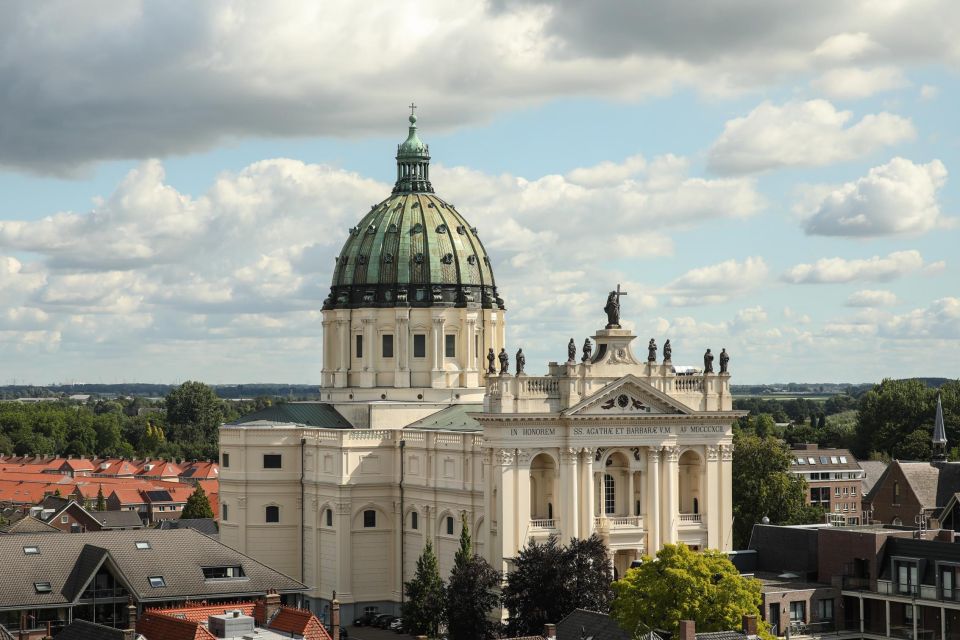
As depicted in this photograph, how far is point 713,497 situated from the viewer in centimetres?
12138

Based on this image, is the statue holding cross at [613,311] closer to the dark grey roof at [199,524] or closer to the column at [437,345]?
the column at [437,345]

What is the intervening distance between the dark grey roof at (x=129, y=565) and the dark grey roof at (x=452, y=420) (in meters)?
28.8

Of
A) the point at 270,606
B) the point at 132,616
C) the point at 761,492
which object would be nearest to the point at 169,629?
the point at 132,616

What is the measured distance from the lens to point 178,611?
85500 millimetres

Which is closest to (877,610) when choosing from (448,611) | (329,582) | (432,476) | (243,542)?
(448,611)

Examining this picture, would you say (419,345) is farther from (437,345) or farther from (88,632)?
(88,632)

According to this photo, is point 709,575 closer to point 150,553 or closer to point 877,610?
point 877,610

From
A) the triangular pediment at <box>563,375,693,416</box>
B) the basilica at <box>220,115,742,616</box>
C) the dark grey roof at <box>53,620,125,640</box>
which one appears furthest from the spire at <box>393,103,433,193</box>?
the dark grey roof at <box>53,620,125,640</box>

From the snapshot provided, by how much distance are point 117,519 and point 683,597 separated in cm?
10034

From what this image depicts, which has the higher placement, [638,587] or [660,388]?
[660,388]

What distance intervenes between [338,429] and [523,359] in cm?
2184

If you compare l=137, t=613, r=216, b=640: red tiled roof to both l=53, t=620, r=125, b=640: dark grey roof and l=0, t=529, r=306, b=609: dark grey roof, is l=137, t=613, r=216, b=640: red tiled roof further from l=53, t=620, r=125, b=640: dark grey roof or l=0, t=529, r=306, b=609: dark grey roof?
l=0, t=529, r=306, b=609: dark grey roof

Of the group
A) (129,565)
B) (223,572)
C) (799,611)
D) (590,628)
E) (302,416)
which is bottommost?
(799,611)

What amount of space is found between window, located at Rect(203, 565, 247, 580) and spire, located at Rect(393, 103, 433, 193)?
54.5m
